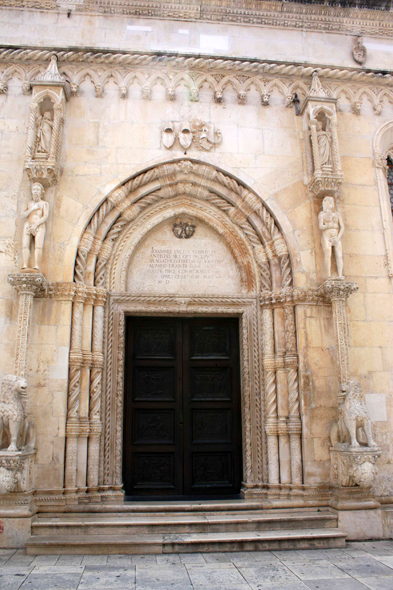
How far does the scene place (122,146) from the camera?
779 cm

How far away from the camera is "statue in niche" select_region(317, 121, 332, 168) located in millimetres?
7797

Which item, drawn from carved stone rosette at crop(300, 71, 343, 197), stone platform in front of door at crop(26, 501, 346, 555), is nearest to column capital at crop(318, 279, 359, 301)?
carved stone rosette at crop(300, 71, 343, 197)

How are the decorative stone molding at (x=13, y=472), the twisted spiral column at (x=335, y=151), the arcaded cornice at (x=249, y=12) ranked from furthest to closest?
the arcaded cornice at (x=249, y=12)
the twisted spiral column at (x=335, y=151)
the decorative stone molding at (x=13, y=472)

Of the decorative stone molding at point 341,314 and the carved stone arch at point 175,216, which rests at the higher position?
the carved stone arch at point 175,216

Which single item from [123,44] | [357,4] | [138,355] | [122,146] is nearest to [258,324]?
[138,355]

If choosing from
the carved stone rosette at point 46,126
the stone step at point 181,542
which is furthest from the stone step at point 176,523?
the carved stone rosette at point 46,126

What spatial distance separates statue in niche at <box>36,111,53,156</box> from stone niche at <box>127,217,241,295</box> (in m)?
2.03

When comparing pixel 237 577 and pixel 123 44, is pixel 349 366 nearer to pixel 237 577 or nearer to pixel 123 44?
pixel 237 577

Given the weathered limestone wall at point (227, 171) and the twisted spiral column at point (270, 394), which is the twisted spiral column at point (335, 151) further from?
the twisted spiral column at point (270, 394)

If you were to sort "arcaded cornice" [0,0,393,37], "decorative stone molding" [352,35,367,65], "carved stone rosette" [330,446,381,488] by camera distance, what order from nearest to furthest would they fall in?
"carved stone rosette" [330,446,381,488]
"arcaded cornice" [0,0,393,37]
"decorative stone molding" [352,35,367,65]

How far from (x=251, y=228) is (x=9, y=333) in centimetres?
406

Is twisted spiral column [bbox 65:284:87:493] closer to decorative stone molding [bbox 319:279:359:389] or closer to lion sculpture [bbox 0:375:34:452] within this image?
lion sculpture [bbox 0:375:34:452]

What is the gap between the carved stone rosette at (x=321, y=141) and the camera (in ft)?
25.1

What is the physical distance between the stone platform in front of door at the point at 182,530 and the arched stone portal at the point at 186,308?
0.51m
